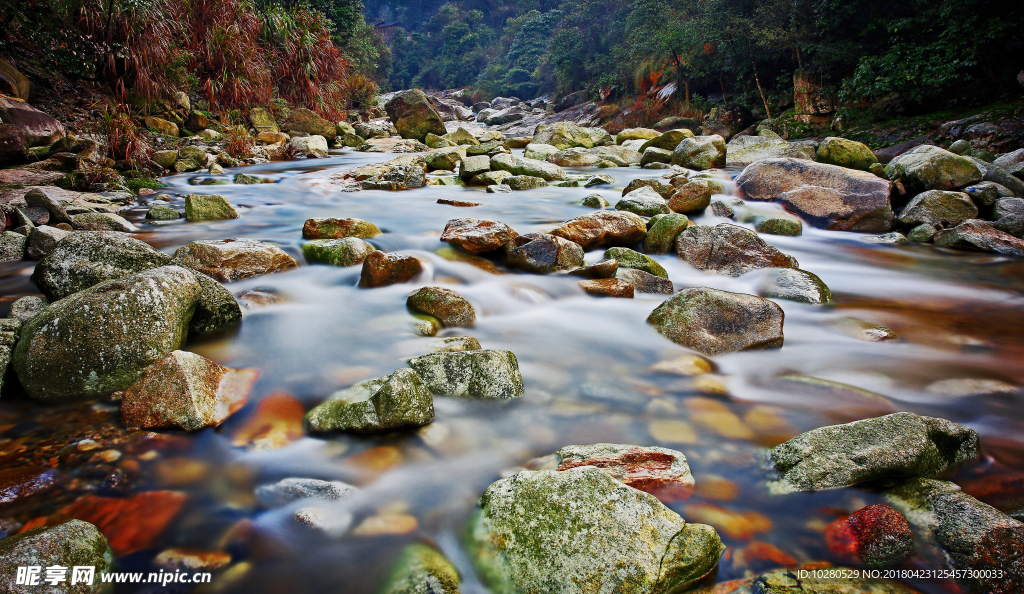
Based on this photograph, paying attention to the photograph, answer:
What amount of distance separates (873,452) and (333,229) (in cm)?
510

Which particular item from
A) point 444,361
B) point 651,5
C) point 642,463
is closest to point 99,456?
point 444,361

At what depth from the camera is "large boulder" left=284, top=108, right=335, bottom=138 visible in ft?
53.0

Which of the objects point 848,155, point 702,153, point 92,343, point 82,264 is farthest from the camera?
point 702,153

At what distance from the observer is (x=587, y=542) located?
1.63m

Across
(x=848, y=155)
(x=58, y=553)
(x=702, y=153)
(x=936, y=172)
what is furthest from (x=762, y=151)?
(x=58, y=553)

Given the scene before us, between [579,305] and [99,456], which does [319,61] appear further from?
[99,456]

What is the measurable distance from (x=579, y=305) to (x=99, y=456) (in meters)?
3.24

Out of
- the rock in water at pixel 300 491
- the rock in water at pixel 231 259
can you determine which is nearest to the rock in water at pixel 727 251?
the rock in water at pixel 231 259

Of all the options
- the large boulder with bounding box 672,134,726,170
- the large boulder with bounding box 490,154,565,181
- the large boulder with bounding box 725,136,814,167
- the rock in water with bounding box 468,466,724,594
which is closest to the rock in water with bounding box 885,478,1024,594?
the rock in water with bounding box 468,466,724,594

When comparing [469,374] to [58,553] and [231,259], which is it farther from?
[231,259]

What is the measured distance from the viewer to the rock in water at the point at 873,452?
2.02 m

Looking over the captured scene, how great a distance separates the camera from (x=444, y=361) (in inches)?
110

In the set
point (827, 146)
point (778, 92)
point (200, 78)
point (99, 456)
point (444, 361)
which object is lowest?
point (99, 456)

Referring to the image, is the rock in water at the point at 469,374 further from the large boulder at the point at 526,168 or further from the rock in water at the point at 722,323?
the large boulder at the point at 526,168
